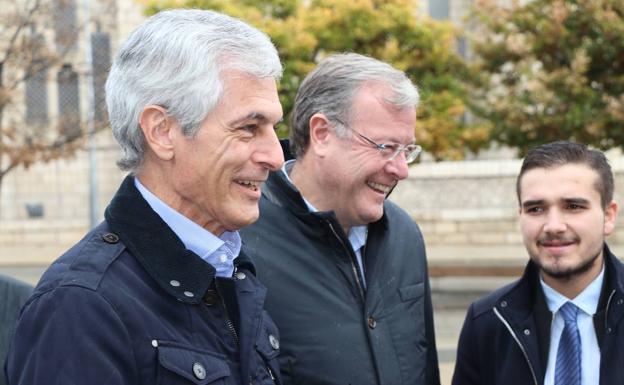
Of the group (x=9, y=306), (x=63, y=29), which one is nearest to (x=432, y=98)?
(x=63, y=29)

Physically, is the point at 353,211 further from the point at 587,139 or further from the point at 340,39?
the point at 340,39

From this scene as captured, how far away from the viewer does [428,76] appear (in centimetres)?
1470

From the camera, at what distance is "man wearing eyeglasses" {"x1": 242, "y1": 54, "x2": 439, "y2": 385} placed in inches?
106

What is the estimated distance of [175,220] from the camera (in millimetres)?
1878

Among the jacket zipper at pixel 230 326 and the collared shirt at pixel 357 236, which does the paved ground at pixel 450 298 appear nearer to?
the collared shirt at pixel 357 236

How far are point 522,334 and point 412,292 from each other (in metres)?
0.36

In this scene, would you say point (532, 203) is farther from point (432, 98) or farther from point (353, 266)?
point (432, 98)

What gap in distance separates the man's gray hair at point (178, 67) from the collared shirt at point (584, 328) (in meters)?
1.44

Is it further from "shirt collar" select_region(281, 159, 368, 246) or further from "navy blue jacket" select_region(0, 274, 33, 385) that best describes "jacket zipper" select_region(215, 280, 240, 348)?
"shirt collar" select_region(281, 159, 368, 246)

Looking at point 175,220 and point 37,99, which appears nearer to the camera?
point 175,220

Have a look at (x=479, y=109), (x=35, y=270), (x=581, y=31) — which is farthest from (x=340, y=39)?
(x=35, y=270)

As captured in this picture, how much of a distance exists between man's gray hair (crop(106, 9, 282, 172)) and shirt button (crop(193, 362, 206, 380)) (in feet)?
1.40

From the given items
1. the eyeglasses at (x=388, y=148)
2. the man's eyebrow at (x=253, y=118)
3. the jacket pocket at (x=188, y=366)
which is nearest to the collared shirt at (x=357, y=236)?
the eyeglasses at (x=388, y=148)

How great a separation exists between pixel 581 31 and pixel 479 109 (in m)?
1.73
